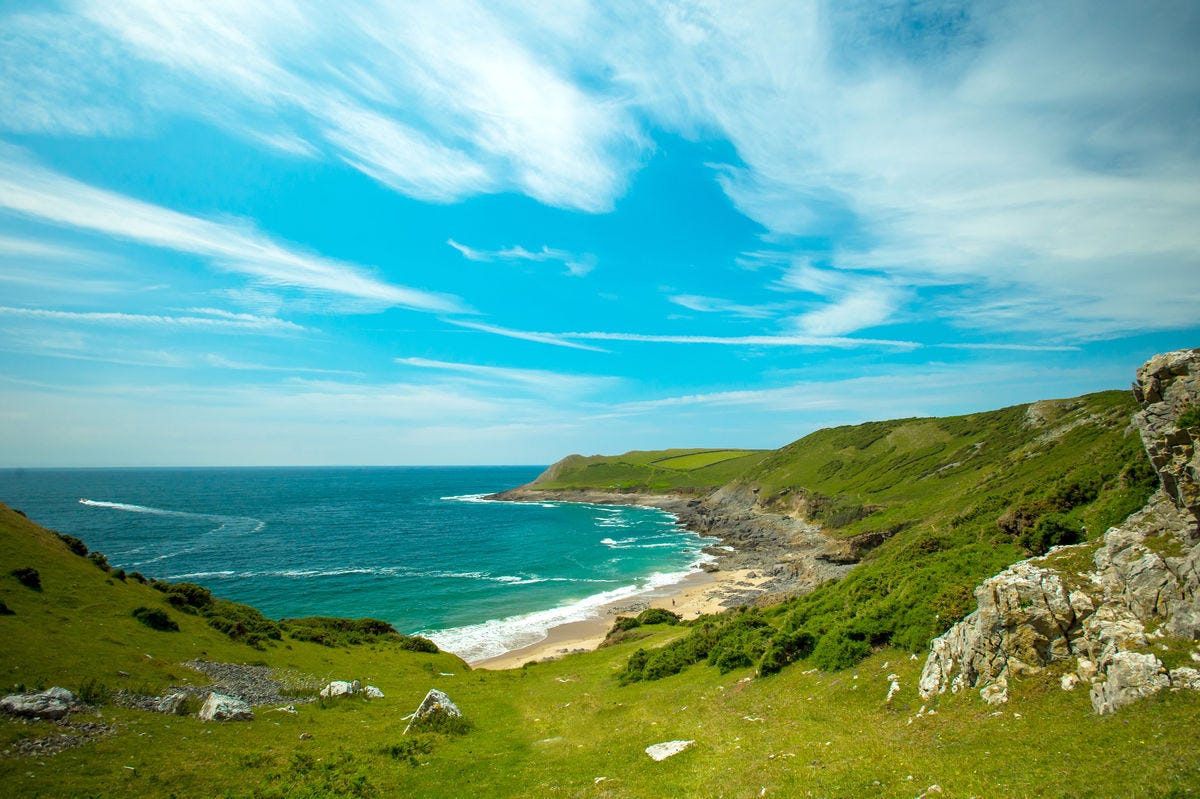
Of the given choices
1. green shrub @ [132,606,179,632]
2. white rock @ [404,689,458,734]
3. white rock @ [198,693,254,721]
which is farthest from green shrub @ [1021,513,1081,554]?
green shrub @ [132,606,179,632]

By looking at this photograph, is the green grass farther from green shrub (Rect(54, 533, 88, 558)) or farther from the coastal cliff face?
green shrub (Rect(54, 533, 88, 558))

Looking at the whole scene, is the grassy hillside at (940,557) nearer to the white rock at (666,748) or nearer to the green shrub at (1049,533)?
the green shrub at (1049,533)

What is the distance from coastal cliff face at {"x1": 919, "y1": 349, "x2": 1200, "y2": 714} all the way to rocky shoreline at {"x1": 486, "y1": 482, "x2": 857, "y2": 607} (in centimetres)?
4508

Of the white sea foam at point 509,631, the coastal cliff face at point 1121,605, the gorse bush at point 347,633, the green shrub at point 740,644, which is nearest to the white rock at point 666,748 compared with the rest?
the coastal cliff face at point 1121,605

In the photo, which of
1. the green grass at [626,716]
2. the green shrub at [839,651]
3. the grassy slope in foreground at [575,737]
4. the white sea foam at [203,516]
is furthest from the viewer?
the white sea foam at [203,516]

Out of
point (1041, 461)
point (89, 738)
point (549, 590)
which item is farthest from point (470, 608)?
point (1041, 461)

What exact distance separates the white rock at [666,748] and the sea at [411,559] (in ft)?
131

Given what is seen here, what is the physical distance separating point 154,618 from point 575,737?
93.6 feet

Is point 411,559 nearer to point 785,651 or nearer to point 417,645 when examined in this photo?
point 417,645

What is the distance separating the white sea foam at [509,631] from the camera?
5672cm

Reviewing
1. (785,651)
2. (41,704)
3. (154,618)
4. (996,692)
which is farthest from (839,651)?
(154,618)

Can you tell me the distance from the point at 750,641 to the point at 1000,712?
17413 millimetres

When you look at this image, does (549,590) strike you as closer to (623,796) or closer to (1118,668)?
(623,796)

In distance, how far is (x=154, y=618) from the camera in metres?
32.5
